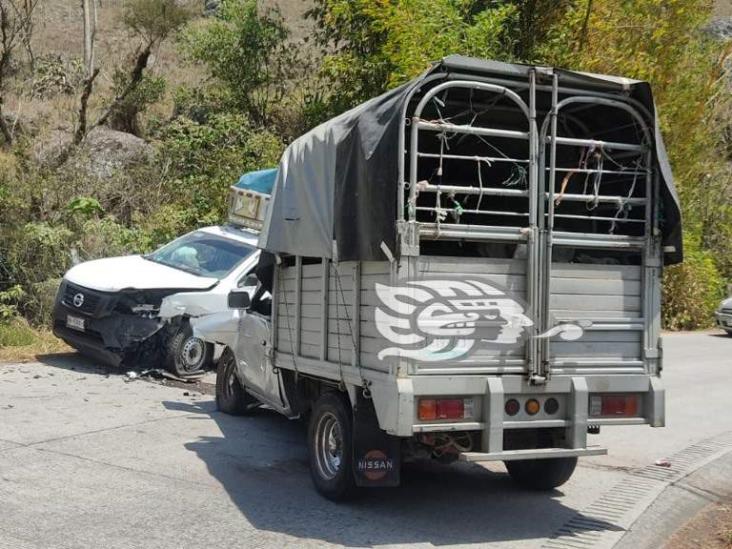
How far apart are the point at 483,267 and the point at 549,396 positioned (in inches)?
39.7

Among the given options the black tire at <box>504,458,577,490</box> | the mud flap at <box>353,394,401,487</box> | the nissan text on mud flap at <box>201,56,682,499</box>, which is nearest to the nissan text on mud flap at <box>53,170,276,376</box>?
the nissan text on mud flap at <box>201,56,682,499</box>

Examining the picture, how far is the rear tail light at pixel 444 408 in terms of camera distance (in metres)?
5.70

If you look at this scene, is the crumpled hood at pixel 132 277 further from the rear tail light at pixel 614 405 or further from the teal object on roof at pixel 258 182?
the rear tail light at pixel 614 405

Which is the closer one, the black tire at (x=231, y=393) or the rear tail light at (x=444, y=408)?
the rear tail light at (x=444, y=408)

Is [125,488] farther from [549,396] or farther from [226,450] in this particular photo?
[549,396]

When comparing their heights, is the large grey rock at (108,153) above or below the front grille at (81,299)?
above

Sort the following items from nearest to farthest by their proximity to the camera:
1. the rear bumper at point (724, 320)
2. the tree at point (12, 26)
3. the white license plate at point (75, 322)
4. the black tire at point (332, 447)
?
the black tire at point (332, 447)
the white license plate at point (75, 322)
the tree at point (12, 26)
the rear bumper at point (724, 320)

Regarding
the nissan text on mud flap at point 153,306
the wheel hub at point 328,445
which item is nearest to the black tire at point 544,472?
the wheel hub at point 328,445

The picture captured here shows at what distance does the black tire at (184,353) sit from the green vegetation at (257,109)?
3.17 meters

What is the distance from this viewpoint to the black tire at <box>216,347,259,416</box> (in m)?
9.66

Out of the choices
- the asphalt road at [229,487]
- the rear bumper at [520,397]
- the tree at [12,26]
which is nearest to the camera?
the rear bumper at [520,397]

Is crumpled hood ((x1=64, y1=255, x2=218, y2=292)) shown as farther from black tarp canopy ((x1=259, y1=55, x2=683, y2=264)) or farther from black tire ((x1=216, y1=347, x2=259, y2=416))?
black tarp canopy ((x1=259, y1=55, x2=683, y2=264))

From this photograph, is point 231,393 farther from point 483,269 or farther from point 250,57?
point 250,57

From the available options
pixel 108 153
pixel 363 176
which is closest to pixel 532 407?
pixel 363 176
